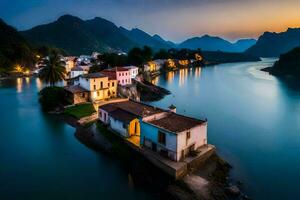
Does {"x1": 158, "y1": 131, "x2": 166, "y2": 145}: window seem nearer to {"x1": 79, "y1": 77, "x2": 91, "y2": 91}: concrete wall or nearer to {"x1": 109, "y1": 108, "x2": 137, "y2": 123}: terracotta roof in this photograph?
{"x1": 109, "y1": 108, "x2": 137, "y2": 123}: terracotta roof

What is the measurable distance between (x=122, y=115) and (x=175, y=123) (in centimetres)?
877

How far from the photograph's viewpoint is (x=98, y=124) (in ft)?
115

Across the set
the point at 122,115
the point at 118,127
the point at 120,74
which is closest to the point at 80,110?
the point at 122,115

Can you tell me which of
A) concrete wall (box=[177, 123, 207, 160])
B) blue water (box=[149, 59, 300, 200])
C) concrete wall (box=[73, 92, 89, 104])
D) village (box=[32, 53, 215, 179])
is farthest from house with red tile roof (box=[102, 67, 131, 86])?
concrete wall (box=[177, 123, 207, 160])

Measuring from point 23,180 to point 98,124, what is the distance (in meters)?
13.0

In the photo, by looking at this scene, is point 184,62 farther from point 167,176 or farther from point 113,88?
point 167,176

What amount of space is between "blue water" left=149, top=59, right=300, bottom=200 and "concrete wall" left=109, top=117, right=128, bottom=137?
12.5 m

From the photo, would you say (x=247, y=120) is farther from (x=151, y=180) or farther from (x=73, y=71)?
(x=73, y=71)

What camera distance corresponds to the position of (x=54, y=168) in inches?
1046

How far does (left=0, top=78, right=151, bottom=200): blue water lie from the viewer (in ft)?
72.6

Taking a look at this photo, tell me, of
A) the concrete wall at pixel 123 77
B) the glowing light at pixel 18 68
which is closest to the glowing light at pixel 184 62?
the glowing light at pixel 18 68

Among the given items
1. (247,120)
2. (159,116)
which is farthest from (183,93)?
(159,116)

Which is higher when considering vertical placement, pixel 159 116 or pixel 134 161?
pixel 159 116

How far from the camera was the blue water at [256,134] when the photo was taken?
2427cm
